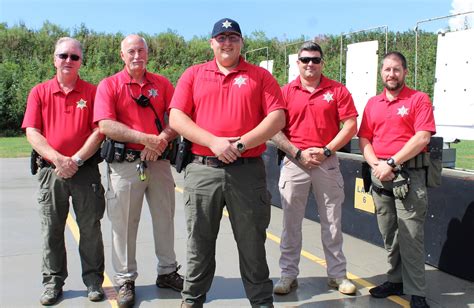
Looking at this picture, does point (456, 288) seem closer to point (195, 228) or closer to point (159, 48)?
point (195, 228)

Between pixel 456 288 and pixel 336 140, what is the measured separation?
1.71 meters

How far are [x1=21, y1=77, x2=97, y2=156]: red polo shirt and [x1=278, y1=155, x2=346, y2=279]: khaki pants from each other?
1.87 meters

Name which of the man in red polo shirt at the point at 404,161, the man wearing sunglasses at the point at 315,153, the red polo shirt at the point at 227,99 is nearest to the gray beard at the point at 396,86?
the man in red polo shirt at the point at 404,161

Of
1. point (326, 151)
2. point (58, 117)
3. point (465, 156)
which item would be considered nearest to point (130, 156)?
point (58, 117)

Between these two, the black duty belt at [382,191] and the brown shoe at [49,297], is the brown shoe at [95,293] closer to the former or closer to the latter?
the brown shoe at [49,297]

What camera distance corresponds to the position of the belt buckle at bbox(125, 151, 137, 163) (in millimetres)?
3928

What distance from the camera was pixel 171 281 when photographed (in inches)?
166

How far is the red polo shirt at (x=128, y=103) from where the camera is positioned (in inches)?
151

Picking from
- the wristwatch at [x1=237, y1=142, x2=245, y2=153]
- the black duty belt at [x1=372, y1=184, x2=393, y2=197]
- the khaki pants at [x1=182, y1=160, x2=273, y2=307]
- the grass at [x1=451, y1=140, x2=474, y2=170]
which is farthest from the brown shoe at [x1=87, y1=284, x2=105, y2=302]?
the grass at [x1=451, y1=140, x2=474, y2=170]

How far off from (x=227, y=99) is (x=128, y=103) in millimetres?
1037

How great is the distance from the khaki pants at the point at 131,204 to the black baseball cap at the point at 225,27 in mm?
1303

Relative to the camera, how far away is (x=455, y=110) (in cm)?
678

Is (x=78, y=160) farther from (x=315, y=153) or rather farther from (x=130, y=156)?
(x=315, y=153)

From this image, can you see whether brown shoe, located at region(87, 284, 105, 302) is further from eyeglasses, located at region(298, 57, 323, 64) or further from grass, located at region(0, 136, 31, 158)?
grass, located at region(0, 136, 31, 158)
